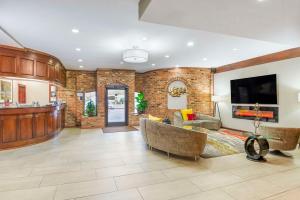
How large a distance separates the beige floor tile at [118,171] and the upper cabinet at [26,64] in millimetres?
4025

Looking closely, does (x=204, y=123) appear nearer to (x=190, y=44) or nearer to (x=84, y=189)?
(x=190, y=44)

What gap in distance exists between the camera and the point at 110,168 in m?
3.31

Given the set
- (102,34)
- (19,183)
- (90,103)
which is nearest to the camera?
(19,183)

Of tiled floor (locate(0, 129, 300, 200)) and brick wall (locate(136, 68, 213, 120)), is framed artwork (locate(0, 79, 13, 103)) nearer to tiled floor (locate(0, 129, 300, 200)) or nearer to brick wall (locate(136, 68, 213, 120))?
tiled floor (locate(0, 129, 300, 200))

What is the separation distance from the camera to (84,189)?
8.38 ft

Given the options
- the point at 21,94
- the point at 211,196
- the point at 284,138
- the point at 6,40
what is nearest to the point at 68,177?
the point at 211,196

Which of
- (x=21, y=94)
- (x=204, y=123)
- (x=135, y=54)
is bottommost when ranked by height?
(x=204, y=123)

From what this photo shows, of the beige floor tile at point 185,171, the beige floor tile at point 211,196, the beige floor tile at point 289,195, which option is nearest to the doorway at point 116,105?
the beige floor tile at point 185,171

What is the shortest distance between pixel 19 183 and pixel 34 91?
4526 millimetres

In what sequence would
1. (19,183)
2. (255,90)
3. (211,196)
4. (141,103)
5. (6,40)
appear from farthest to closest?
1. (141,103)
2. (255,90)
3. (6,40)
4. (19,183)
5. (211,196)

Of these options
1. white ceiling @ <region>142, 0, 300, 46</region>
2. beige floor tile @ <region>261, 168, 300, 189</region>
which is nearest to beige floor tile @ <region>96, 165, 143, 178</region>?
beige floor tile @ <region>261, 168, 300, 189</region>

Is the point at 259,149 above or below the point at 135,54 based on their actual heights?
below

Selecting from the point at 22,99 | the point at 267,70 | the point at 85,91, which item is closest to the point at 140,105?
the point at 85,91

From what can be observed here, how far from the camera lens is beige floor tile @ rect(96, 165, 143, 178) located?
3.05 m
